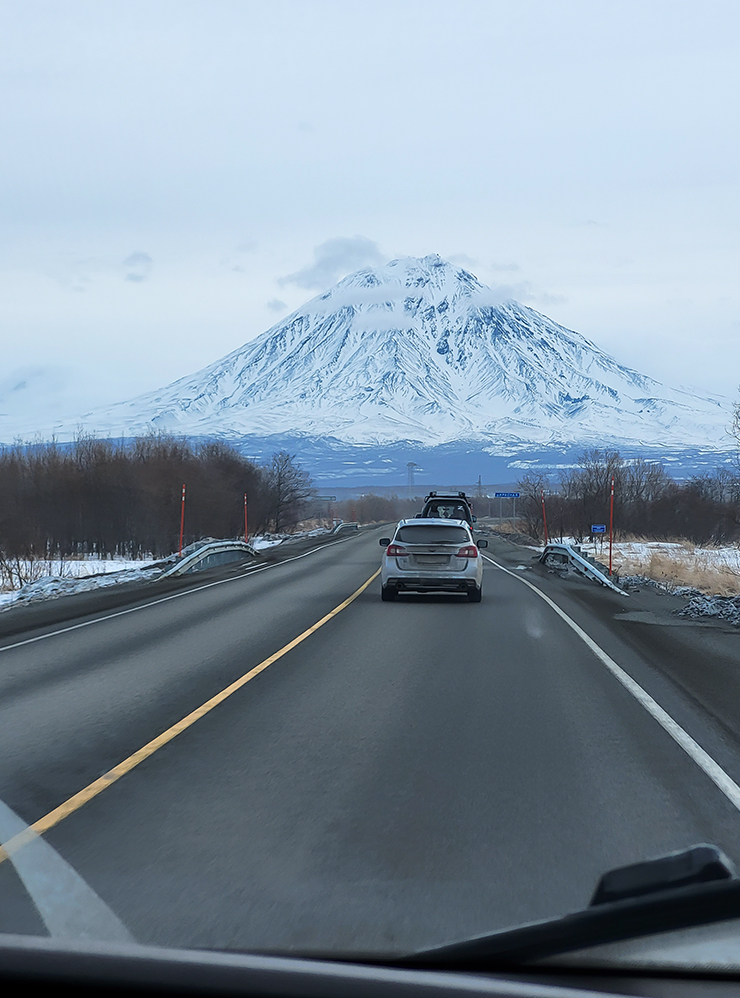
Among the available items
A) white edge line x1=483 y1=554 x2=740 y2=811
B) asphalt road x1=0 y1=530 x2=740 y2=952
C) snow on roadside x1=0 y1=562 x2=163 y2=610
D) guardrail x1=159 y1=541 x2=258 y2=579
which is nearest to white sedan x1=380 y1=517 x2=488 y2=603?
white edge line x1=483 y1=554 x2=740 y2=811

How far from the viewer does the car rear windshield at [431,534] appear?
19.9 metres

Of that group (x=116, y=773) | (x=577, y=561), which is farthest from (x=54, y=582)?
(x=116, y=773)

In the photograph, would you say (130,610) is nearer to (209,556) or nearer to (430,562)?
(430,562)

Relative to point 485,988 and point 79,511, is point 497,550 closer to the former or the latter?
point 79,511

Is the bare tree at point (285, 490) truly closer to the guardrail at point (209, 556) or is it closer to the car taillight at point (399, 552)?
the guardrail at point (209, 556)

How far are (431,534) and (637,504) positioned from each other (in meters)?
54.3

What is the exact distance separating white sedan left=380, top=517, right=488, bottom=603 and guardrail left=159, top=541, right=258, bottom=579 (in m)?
10.6

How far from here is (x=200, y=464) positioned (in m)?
60.9

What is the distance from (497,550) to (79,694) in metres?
39.7

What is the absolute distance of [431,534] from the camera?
65.7 feet

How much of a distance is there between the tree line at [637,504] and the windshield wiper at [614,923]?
60140mm

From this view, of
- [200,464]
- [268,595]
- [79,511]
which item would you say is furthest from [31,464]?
[268,595]

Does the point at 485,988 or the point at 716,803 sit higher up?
the point at 485,988

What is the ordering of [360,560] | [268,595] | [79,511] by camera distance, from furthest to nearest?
[79,511]
[360,560]
[268,595]
